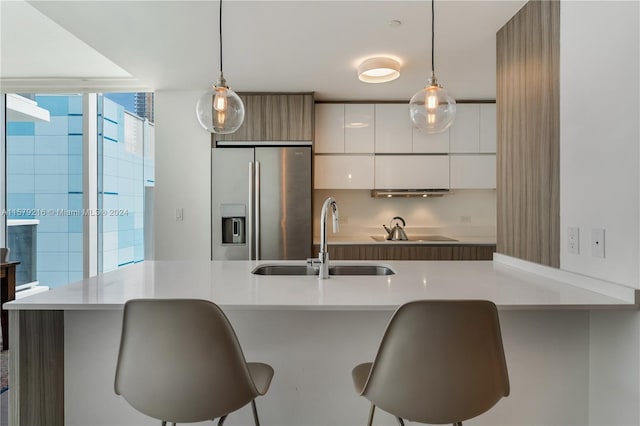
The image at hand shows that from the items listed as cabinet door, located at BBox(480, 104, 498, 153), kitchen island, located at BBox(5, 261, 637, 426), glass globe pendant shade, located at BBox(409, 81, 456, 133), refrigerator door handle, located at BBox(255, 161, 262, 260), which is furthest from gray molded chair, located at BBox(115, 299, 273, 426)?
cabinet door, located at BBox(480, 104, 498, 153)

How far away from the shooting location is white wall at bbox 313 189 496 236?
446 centimetres

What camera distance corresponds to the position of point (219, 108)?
6.23ft

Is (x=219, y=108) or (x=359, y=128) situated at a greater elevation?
(x=359, y=128)

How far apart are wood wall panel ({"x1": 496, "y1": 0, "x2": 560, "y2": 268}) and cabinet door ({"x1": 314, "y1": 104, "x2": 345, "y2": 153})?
185 cm

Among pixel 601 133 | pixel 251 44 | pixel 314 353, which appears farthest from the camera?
pixel 251 44

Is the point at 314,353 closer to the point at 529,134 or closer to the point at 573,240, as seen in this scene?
the point at 573,240

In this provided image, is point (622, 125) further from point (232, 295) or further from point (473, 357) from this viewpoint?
point (232, 295)

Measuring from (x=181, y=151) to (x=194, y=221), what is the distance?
0.72 meters

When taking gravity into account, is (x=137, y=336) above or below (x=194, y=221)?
below

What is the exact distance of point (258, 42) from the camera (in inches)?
106

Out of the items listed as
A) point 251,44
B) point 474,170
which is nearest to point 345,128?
point 474,170

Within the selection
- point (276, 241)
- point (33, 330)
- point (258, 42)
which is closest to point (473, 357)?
point (33, 330)

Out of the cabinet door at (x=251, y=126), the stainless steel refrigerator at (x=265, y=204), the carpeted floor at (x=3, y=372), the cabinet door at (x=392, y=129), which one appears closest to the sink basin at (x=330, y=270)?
the stainless steel refrigerator at (x=265, y=204)

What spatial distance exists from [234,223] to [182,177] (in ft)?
2.41
